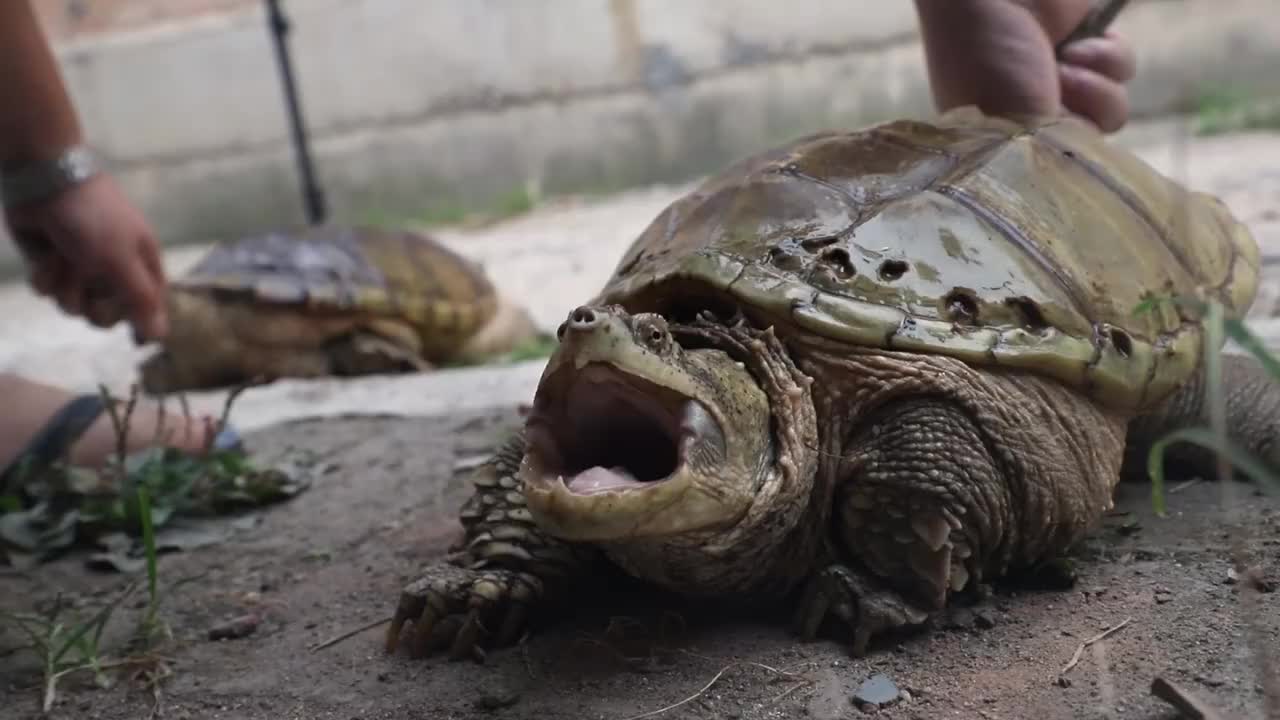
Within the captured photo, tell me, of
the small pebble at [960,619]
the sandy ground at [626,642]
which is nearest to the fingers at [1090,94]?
the sandy ground at [626,642]

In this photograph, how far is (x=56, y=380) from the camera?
16.2 feet

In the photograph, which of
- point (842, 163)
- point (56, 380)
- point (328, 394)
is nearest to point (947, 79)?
point (842, 163)

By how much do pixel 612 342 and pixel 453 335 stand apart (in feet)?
12.9

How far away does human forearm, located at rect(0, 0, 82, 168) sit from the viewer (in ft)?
9.09

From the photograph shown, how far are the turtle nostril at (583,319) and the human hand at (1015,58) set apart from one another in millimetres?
1334

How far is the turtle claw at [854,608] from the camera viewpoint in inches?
57.9

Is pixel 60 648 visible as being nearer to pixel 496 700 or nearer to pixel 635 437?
pixel 496 700

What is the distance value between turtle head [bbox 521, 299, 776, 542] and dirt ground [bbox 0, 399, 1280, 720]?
Result: 0.74 feet

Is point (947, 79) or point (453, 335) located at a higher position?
point (947, 79)

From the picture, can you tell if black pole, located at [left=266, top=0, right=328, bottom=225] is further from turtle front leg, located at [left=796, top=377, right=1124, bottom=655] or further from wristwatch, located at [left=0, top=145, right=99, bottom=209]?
turtle front leg, located at [left=796, top=377, right=1124, bottom=655]

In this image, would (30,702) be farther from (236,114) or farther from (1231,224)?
(236,114)

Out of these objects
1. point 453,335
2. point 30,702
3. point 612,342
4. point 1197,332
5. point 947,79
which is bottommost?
point 453,335

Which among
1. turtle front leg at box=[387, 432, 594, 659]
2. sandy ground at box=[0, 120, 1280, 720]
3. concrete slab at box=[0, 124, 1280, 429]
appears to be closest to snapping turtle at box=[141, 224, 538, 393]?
concrete slab at box=[0, 124, 1280, 429]

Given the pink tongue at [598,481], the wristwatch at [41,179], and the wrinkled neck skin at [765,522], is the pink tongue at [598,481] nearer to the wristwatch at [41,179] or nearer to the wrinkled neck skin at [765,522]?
the wrinkled neck skin at [765,522]
